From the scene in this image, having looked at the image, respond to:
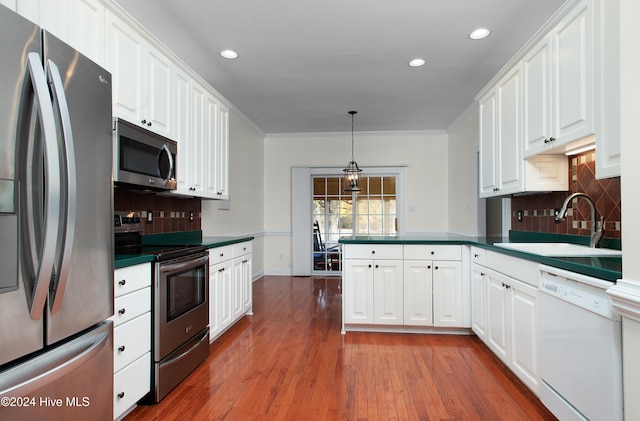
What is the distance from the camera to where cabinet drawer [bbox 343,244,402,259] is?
3128 millimetres

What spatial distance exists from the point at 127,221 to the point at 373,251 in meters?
2.06

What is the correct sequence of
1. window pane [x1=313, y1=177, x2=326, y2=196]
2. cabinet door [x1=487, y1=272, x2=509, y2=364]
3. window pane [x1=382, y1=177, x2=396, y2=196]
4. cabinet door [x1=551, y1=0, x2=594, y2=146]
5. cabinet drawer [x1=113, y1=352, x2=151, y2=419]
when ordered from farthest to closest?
window pane [x1=313, y1=177, x2=326, y2=196] < window pane [x1=382, y1=177, x2=396, y2=196] < cabinet door [x1=487, y1=272, x2=509, y2=364] < cabinet door [x1=551, y1=0, x2=594, y2=146] < cabinet drawer [x1=113, y1=352, x2=151, y2=419]

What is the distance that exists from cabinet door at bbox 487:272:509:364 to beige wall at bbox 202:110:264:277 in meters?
2.99

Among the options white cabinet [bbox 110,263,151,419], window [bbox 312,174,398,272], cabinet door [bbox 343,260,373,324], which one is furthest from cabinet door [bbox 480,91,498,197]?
window [bbox 312,174,398,272]

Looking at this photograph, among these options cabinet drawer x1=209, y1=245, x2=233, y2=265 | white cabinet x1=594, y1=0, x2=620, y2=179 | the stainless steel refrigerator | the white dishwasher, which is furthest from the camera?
cabinet drawer x1=209, y1=245, x2=233, y2=265

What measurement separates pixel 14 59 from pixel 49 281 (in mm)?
689

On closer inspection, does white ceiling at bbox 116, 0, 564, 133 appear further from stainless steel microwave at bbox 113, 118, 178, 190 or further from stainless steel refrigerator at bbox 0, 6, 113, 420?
stainless steel refrigerator at bbox 0, 6, 113, 420

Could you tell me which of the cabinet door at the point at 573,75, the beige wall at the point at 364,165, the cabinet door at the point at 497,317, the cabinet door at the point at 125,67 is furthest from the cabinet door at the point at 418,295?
the beige wall at the point at 364,165

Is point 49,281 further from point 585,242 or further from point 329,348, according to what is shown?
point 585,242

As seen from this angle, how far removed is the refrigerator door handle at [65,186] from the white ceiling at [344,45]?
5.45ft

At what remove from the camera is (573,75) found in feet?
6.35

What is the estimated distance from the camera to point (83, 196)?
1.25 meters

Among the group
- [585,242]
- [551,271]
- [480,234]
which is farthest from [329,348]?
[480,234]

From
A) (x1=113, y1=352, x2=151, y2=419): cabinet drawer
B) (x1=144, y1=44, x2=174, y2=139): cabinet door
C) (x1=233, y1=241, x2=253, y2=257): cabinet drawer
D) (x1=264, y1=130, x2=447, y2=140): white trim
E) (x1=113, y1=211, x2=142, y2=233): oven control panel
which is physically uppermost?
(x1=264, y1=130, x2=447, y2=140): white trim
